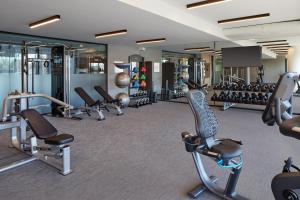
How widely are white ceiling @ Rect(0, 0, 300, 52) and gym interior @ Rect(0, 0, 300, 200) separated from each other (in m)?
0.02

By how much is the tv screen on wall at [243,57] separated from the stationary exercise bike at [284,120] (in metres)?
Result: 6.54

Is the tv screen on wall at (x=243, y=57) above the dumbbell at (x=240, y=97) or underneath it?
above

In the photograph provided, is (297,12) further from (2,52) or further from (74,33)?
(2,52)

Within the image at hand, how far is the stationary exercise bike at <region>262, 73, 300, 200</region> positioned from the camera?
1.34 meters

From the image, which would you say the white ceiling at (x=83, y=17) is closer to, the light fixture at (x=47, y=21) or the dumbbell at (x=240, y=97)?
the light fixture at (x=47, y=21)

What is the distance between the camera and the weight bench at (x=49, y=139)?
2.96 m

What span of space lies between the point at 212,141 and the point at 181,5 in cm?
348

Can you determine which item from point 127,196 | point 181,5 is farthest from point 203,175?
point 181,5

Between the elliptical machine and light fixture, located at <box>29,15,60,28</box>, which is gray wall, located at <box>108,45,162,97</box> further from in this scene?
the elliptical machine

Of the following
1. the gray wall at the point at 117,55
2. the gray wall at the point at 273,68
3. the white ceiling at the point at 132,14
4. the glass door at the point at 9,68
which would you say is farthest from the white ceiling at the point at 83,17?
the gray wall at the point at 273,68

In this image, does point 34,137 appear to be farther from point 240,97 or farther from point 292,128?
point 240,97

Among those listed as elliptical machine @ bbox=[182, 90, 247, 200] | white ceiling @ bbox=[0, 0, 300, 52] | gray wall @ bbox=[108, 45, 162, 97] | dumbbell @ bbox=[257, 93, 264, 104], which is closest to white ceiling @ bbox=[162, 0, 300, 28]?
white ceiling @ bbox=[0, 0, 300, 52]

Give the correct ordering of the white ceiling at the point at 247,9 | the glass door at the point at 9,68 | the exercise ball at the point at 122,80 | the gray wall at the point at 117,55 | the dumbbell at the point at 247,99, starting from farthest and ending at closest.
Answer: the gray wall at the point at 117,55
the exercise ball at the point at 122,80
the dumbbell at the point at 247,99
the glass door at the point at 9,68
the white ceiling at the point at 247,9

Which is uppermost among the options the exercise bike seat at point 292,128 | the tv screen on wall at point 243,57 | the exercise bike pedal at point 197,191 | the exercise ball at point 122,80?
the tv screen on wall at point 243,57
